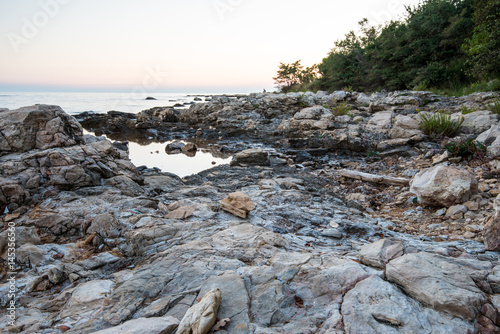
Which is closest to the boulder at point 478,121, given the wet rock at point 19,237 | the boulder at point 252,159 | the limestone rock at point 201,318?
the boulder at point 252,159

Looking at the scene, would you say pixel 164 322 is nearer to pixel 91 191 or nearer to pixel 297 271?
pixel 297 271

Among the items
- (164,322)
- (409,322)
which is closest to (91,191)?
(164,322)

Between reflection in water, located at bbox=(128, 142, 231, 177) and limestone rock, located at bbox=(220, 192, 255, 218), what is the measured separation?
436cm

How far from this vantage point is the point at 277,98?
21.2 m

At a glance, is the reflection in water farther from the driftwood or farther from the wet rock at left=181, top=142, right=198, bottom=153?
the driftwood

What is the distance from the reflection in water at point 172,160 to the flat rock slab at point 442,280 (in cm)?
A: 702

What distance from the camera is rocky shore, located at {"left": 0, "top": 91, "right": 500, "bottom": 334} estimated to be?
2.00 m

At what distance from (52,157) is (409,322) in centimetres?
563

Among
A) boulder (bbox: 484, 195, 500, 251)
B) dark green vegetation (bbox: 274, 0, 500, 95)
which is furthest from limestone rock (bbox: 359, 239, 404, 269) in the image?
dark green vegetation (bbox: 274, 0, 500, 95)

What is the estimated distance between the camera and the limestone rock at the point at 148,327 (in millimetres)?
1817

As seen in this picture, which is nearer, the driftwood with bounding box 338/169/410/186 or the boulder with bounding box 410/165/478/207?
the boulder with bounding box 410/165/478/207

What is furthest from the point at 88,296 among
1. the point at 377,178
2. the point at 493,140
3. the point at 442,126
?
the point at 442,126

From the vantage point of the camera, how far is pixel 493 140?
242 inches

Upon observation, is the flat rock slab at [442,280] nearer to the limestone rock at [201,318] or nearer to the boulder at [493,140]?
the limestone rock at [201,318]
